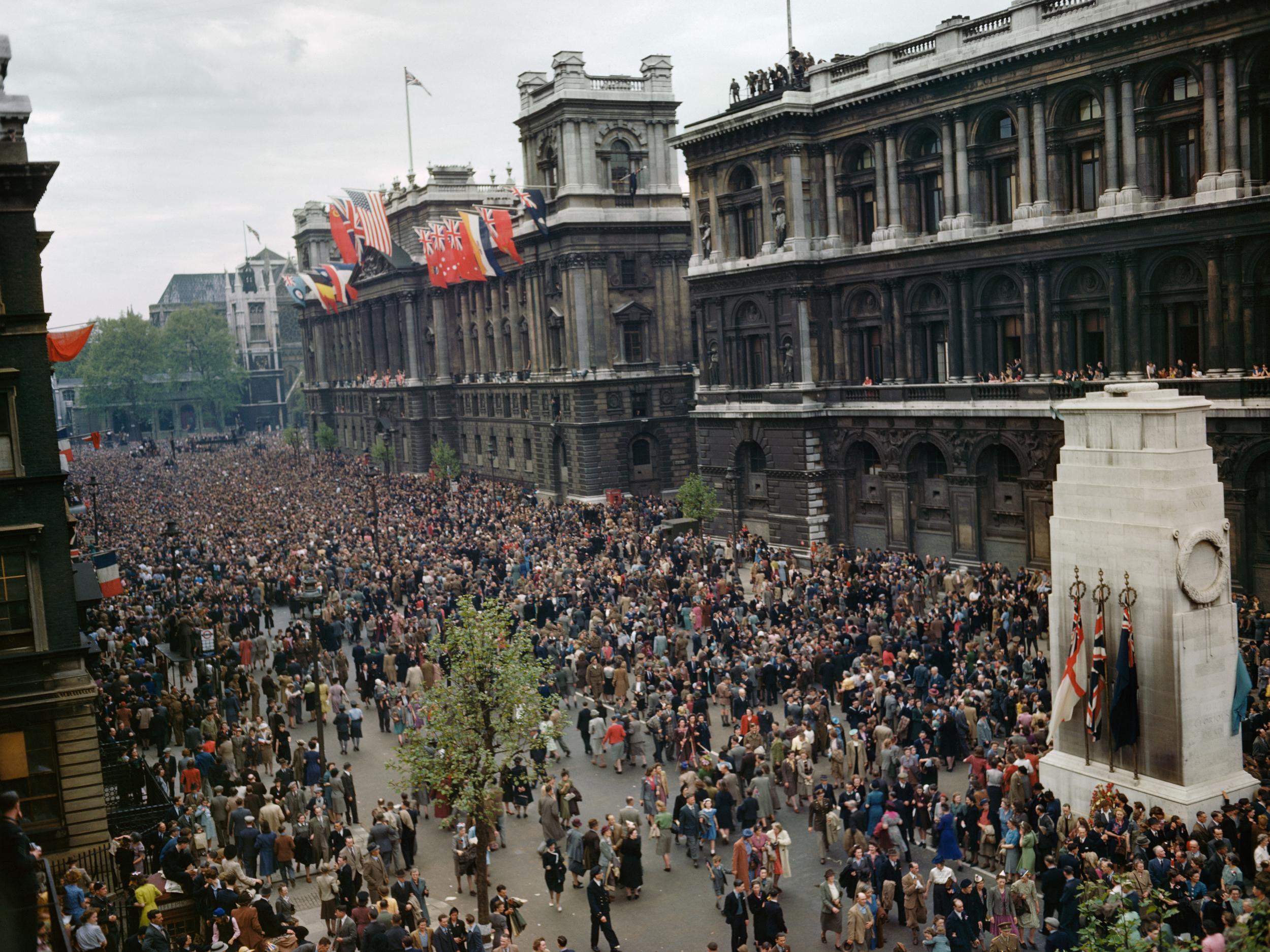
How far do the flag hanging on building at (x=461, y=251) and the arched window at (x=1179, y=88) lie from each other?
35.2 meters

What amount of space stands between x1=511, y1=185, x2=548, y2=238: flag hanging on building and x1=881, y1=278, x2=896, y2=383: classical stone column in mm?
22727

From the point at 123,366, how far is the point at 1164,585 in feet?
469

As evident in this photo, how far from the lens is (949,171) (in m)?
42.6

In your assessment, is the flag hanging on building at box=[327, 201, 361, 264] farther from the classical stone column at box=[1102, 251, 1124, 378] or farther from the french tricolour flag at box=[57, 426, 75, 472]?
the classical stone column at box=[1102, 251, 1124, 378]

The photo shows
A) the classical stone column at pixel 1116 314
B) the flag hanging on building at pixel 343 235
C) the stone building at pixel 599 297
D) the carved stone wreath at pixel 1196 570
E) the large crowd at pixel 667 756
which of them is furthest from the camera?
the flag hanging on building at pixel 343 235

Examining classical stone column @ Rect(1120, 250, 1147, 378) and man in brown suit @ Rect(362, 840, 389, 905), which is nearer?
man in brown suit @ Rect(362, 840, 389, 905)

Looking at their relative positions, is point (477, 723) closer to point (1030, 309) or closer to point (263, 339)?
point (1030, 309)

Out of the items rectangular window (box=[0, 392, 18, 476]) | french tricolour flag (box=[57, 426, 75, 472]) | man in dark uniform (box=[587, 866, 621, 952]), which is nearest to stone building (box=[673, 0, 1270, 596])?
man in dark uniform (box=[587, 866, 621, 952])

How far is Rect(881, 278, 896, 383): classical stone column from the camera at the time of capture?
149 ft

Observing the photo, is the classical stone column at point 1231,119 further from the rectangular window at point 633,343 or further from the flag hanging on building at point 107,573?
Answer: the rectangular window at point 633,343

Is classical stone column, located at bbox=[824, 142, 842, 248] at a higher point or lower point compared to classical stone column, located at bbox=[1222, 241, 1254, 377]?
higher

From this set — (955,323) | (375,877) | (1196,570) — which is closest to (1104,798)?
(1196,570)

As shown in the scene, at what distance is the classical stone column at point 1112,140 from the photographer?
3712cm

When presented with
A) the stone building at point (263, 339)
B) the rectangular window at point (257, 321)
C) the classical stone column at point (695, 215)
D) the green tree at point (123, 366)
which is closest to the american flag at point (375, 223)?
the classical stone column at point (695, 215)
